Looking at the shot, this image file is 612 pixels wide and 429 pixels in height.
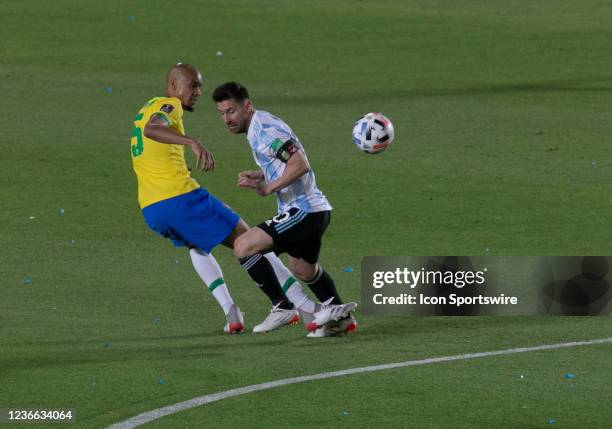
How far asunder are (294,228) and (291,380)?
1283mm

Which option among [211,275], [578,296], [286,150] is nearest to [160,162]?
[211,275]

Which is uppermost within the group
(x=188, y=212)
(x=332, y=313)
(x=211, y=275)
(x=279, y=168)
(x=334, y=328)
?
(x=279, y=168)

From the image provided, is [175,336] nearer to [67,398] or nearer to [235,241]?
[235,241]

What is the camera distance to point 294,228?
1030cm

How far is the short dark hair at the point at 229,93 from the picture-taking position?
10375 mm

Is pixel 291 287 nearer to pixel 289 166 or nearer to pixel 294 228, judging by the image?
pixel 294 228

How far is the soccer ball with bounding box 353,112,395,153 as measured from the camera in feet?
41.7

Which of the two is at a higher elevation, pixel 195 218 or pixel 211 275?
pixel 195 218

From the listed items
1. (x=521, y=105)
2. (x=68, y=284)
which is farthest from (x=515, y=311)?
(x=521, y=105)

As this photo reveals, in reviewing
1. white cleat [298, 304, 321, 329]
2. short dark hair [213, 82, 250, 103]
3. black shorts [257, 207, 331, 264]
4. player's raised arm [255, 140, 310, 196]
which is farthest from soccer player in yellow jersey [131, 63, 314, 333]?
player's raised arm [255, 140, 310, 196]

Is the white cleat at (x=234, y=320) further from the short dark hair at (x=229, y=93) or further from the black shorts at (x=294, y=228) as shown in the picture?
the short dark hair at (x=229, y=93)

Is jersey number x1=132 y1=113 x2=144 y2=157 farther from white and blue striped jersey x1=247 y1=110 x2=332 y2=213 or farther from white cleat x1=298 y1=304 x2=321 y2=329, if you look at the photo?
white cleat x1=298 y1=304 x2=321 y2=329

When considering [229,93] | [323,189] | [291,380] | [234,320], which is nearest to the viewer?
[291,380]

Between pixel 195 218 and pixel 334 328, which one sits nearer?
pixel 334 328
